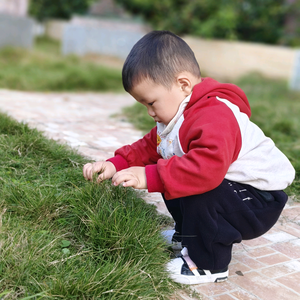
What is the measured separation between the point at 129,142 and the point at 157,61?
2.13 meters

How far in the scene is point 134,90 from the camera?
5.97 feet

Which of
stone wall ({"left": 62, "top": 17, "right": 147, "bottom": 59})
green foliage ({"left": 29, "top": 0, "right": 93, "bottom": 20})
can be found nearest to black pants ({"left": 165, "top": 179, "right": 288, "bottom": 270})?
stone wall ({"left": 62, "top": 17, "right": 147, "bottom": 59})

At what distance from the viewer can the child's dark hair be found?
5.85 feet

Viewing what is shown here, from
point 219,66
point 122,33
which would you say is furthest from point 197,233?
Result: point 122,33

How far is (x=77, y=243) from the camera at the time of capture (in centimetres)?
191

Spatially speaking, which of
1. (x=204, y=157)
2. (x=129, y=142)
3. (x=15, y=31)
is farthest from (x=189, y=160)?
(x=15, y=31)

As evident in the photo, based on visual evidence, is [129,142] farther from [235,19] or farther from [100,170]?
[235,19]

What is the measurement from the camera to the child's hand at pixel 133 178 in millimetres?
1712

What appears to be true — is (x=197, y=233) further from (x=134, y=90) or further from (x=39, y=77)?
(x=39, y=77)

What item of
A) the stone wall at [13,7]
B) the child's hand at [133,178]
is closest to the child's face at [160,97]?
the child's hand at [133,178]

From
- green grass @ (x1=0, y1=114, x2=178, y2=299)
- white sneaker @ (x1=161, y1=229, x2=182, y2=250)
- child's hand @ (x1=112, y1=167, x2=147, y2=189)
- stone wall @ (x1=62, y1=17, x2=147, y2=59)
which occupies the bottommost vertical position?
stone wall @ (x1=62, y1=17, x2=147, y2=59)

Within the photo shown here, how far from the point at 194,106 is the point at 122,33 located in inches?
490

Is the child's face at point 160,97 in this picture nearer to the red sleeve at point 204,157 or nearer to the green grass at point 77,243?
the red sleeve at point 204,157

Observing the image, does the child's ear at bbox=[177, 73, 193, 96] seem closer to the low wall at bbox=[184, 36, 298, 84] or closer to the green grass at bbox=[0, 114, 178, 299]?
the green grass at bbox=[0, 114, 178, 299]
